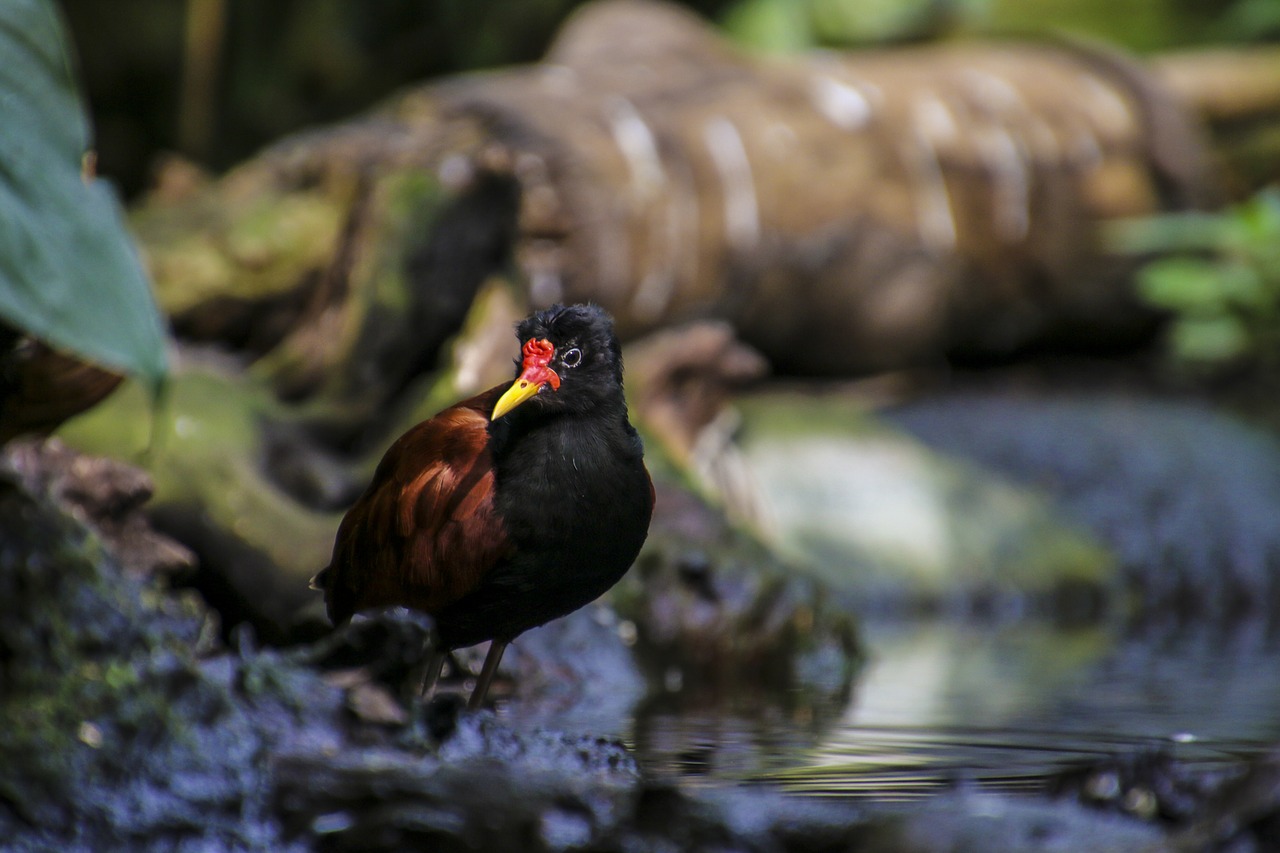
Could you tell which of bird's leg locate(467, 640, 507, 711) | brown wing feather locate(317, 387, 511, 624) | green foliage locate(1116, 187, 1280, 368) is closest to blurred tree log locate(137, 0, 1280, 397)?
green foliage locate(1116, 187, 1280, 368)

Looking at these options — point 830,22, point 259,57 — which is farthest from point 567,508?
point 259,57

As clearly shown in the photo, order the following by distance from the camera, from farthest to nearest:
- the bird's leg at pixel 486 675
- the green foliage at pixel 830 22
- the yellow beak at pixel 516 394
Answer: the green foliage at pixel 830 22
the bird's leg at pixel 486 675
the yellow beak at pixel 516 394

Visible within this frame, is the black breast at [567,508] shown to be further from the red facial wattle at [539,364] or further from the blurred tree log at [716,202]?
the blurred tree log at [716,202]

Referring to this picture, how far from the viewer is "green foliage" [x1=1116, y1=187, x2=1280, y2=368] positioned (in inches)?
338

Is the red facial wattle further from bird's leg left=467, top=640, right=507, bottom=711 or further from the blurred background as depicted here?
the blurred background

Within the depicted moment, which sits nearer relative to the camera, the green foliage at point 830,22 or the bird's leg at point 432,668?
the bird's leg at point 432,668

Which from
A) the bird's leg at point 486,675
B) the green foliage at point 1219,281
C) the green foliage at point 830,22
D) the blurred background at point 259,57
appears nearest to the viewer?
the bird's leg at point 486,675

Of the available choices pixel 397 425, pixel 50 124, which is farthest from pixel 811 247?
pixel 50 124

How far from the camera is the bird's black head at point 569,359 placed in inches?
110

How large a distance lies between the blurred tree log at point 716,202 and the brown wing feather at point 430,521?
264 cm

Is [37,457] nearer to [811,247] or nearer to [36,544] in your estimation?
[36,544]

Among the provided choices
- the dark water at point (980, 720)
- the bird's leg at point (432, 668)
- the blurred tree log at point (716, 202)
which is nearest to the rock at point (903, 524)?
the blurred tree log at point (716, 202)

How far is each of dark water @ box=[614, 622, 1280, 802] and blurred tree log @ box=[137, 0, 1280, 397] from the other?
238 cm

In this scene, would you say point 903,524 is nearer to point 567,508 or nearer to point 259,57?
point 567,508
